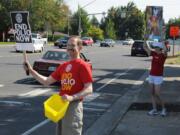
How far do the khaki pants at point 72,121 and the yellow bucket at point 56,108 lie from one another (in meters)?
0.20

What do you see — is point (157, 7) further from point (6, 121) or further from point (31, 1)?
point (31, 1)

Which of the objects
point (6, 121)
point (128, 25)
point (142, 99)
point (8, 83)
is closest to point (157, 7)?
point (142, 99)

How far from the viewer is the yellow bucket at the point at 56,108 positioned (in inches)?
234

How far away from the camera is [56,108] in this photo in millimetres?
6043

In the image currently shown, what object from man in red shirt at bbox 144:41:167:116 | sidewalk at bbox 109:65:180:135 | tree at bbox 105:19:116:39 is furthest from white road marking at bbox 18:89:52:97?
tree at bbox 105:19:116:39

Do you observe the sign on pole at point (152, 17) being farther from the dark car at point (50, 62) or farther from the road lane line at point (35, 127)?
the road lane line at point (35, 127)

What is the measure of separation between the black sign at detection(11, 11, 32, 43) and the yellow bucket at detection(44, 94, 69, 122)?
114 cm

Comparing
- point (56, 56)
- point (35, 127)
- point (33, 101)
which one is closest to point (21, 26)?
point (35, 127)

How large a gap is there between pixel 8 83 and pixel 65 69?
13.3 m

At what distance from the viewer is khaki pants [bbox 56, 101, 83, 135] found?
6234 mm

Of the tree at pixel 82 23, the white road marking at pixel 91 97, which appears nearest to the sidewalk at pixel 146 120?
the white road marking at pixel 91 97

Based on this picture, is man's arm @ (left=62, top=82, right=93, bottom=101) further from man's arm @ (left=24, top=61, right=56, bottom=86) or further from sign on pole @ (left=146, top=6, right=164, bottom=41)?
sign on pole @ (left=146, top=6, right=164, bottom=41)

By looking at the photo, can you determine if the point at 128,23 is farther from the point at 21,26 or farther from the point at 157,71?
the point at 21,26

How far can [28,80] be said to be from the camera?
20750 mm
